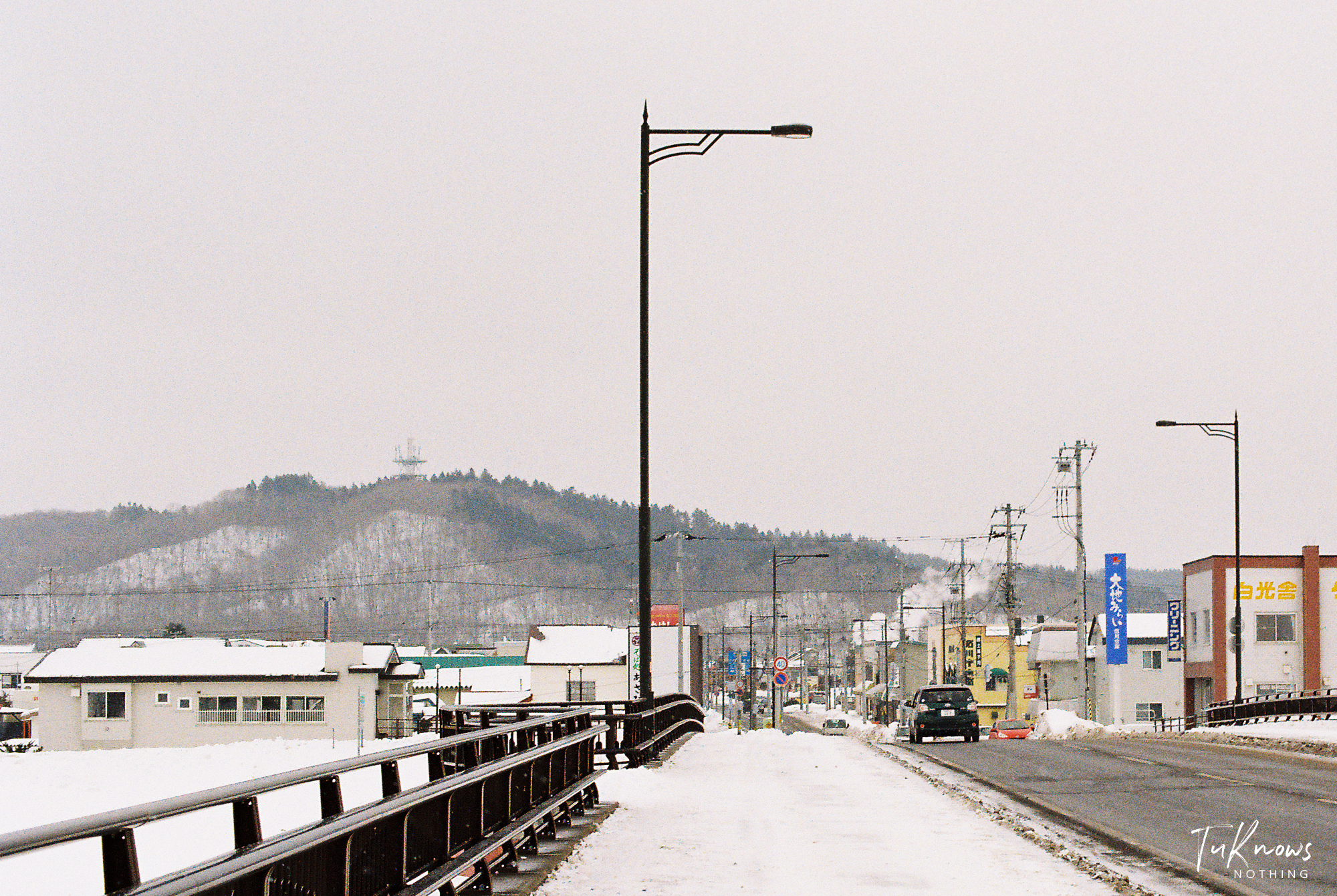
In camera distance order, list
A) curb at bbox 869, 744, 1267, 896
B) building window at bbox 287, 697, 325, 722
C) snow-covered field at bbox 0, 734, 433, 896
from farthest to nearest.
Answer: building window at bbox 287, 697, 325, 722
snow-covered field at bbox 0, 734, 433, 896
curb at bbox 869, 744, 1267, 896

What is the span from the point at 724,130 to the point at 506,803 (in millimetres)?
15948

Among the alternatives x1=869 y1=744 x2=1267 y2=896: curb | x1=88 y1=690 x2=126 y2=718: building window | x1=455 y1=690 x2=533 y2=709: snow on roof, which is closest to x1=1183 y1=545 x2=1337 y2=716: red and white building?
x1=455 y1=690 x2=533 y2=709: snow on roof

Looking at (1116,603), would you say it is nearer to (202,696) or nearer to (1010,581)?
(1010,581)

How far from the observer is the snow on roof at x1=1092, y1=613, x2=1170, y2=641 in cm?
9931

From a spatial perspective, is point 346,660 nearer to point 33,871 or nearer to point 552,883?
point 33,871

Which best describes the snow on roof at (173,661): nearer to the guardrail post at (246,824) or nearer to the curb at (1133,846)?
the curb at (1133,846)

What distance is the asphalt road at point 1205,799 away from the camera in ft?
44.1

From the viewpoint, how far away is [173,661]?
7569 centimetres

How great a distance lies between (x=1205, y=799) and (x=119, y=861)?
1770 cm

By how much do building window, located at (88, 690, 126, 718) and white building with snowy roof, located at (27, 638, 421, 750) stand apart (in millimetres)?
33

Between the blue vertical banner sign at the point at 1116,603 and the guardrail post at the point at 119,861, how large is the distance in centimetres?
7766

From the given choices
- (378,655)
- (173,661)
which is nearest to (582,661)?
(378,655)

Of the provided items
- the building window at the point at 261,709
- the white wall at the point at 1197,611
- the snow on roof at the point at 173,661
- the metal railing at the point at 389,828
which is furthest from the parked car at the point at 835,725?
the metal railing at the point at 389,828

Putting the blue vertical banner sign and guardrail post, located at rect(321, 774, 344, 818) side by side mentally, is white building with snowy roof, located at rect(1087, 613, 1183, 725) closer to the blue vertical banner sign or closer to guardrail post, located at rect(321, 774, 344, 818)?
the blue vertical banner sign
